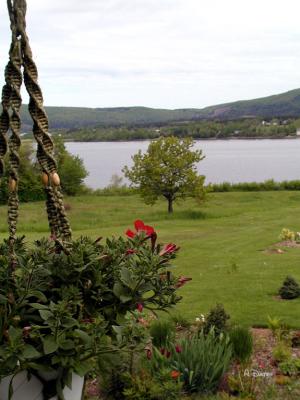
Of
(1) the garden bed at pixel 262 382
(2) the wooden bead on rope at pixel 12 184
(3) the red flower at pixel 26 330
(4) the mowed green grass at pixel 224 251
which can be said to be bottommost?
(4) the mowed green grass at pixel 224 251

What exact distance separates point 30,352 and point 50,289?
0.37m

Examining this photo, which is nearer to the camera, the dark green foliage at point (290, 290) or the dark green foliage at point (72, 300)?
the dark green foliage at point (72, 300)

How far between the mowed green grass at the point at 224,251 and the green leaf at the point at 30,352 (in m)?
5.43

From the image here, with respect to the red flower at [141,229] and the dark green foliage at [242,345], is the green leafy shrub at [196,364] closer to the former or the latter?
the dark green foliage at [242,345]

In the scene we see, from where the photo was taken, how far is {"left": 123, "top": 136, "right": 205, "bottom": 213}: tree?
32.9 metres

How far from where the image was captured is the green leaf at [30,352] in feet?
8.18

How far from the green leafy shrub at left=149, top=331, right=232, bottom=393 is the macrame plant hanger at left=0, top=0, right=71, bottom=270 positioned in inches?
93.3

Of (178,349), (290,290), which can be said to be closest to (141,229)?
(178,349)

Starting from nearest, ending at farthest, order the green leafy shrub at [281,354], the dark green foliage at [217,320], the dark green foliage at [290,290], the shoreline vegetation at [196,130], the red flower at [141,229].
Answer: the red flower at [141,229] → the green leafy shrub at [281,354] → the dark green foliage at [217,320] → the dark green foliage at [290,290] → the shoreline vegetation at [196,130]

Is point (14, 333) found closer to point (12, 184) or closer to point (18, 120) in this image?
point (12, 184)

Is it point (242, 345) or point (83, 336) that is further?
point (242, 345)

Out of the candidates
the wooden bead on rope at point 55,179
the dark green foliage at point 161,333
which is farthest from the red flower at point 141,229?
the dark green foliage at point 161,333

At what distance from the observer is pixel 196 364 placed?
187 inches

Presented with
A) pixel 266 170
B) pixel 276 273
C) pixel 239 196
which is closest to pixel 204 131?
pixel 266 170
